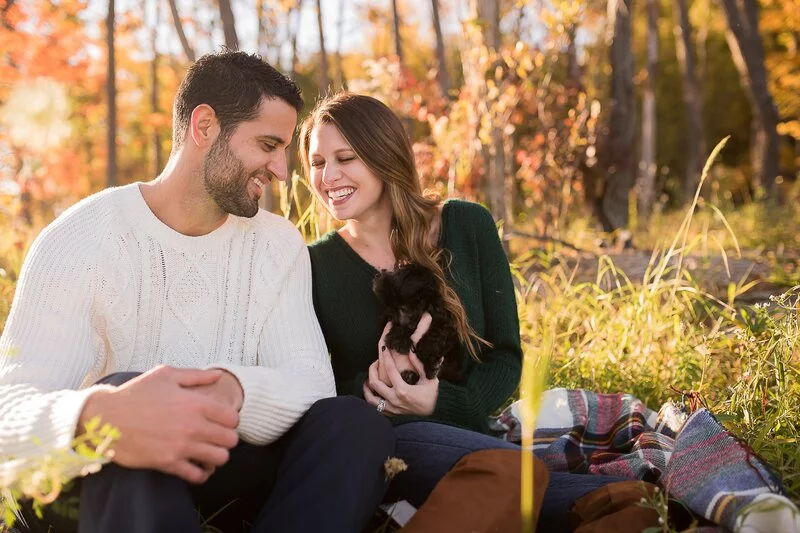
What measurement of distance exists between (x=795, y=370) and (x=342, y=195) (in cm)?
201

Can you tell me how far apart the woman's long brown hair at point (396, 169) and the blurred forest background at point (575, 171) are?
0.54 meters

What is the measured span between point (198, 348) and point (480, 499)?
1147mm

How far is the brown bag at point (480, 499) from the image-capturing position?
7.09ft

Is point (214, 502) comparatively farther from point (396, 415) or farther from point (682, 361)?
point (682, 361)

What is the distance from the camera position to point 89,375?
2609 millimetres

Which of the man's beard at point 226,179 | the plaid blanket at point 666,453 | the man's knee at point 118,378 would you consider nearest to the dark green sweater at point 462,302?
the plaid blanket at point 666,453

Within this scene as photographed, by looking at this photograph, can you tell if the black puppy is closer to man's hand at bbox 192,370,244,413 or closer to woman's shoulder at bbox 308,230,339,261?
woman's shoulder at bbox 308,230,339,261

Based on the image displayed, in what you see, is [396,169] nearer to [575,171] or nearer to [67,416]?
[67,416]

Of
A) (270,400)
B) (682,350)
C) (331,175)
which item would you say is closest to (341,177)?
(331,175)

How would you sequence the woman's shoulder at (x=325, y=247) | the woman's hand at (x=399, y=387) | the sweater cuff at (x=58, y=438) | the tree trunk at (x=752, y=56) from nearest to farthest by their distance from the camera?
the sweater cuff at (x=58, y=438)
the woman's hand at (x=399, y=387)
the woman's shoulder at (x=325, y=247)
the tree trunk at (x=752, y=56)

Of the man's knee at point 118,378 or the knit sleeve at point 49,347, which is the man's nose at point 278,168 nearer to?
the knit sleeve at point 49,347

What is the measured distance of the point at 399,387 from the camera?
285cm

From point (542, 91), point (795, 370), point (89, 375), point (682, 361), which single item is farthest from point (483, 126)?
point (89, 375)

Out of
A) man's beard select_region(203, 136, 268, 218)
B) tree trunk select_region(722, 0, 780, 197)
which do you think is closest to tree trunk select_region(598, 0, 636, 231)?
tree trunk select_region(722, 0, 780, 197)
